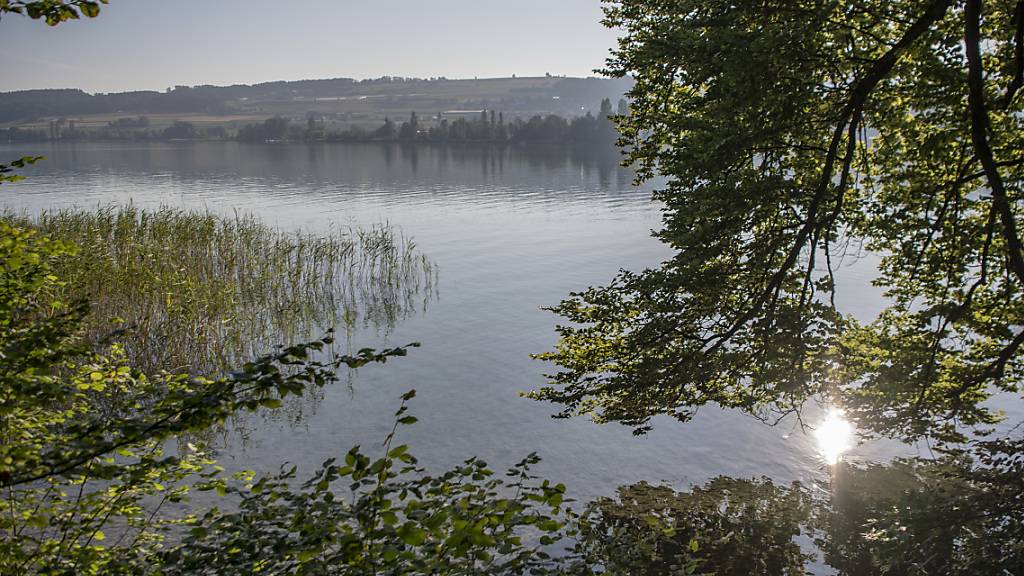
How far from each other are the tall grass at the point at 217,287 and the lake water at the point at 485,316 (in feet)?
6.51

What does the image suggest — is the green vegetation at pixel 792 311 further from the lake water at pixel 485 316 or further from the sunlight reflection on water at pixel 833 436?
the lake water at pixel 485 316

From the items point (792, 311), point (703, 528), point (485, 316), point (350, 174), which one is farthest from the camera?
point (350, 174)

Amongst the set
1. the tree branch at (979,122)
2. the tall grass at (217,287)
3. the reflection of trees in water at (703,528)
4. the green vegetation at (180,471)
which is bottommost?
the reflection of trees in water at (703,528)

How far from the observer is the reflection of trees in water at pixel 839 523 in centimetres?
973

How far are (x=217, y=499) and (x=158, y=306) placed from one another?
9.90m

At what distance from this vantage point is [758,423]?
1695 centimetres

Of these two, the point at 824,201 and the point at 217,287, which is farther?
the point at 217,287

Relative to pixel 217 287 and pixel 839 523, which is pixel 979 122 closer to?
pixel 839 523

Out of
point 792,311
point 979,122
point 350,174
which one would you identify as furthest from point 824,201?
point 350,174

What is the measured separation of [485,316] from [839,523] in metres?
15.4

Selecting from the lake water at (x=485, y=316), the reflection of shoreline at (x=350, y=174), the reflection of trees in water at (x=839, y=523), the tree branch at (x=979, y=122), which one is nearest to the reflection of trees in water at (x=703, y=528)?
the reflection of trees in water at (x=839, y=523)

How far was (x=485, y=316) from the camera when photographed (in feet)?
84.7

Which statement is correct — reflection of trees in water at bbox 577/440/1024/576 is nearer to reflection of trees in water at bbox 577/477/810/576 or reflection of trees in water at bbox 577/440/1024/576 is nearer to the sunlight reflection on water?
reflection of trees in water at bbox 577/477/810/576

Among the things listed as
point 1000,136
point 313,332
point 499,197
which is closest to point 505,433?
point 313,332
